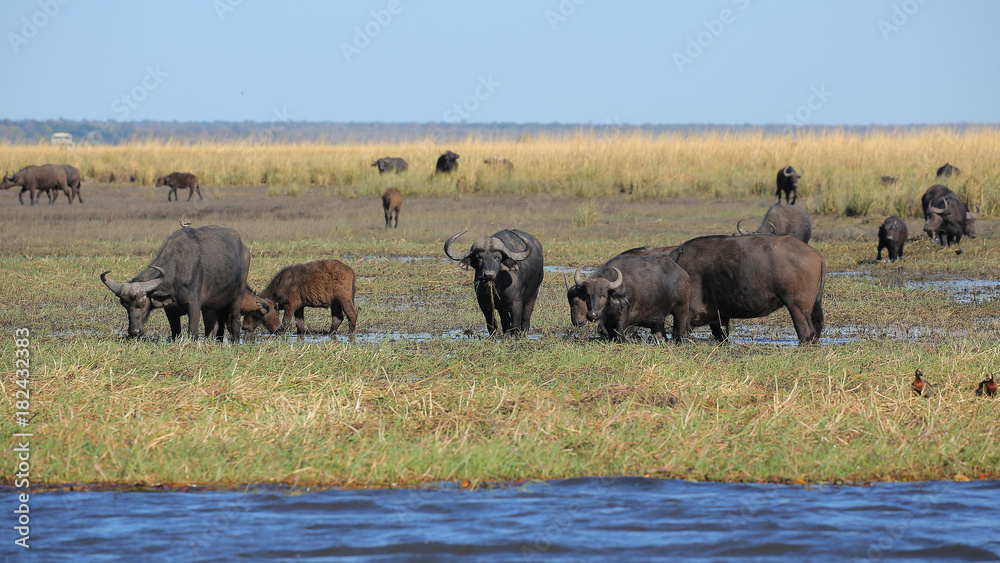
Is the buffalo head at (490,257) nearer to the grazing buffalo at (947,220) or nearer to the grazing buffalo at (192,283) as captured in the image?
the grazing buffalo at (192,283)

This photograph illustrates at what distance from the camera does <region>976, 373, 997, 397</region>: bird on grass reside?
6898 mm

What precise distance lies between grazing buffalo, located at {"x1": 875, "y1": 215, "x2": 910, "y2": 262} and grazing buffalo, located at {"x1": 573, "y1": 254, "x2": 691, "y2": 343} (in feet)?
24.1

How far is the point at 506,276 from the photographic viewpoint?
9.44 m

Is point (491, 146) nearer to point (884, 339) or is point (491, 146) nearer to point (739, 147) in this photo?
point (739, 147)

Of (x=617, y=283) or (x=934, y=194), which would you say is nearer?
(x=617, y=283)

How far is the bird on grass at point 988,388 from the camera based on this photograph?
690 centimetres

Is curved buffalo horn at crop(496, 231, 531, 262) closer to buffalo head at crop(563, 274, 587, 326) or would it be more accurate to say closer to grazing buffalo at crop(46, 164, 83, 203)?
buffalo head at crop(563, 274, 587, 326)

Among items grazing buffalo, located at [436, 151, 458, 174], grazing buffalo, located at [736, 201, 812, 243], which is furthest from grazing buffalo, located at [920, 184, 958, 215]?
grazing buffalo, located at [436, 151, 458, 174]

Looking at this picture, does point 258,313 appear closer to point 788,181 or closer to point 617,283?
point 617,283

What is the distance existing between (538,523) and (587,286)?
3913 mm

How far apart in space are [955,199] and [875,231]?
210cm

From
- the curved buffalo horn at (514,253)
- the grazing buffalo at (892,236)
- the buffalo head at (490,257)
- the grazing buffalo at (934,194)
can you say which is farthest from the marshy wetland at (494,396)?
the grazing buffalo at (934,194)

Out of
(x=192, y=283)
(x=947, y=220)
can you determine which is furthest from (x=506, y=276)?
(x=947, y=220)

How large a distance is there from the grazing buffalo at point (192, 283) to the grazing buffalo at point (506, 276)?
1993 mm
